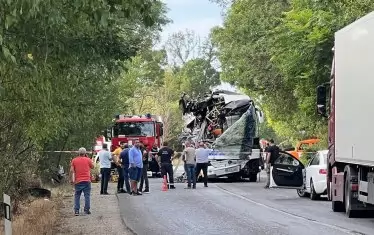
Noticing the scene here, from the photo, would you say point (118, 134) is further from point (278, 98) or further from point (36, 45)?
point (36, 45)

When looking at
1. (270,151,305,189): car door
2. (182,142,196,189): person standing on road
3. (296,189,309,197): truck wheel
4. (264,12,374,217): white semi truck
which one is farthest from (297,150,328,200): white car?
(182,142,196,189): person standing on road

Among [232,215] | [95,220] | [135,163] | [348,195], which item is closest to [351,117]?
[348,195]

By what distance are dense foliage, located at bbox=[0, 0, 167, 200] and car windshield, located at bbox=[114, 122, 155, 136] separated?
1949 centimetres

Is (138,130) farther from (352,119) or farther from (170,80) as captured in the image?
(170,80)

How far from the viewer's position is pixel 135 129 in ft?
132

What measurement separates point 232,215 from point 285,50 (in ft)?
57.6

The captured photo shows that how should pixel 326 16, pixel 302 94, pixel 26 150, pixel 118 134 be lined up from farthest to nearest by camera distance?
pixel 118 134 < pixel 302 94 < pixel 326 16 < pixel 26 150

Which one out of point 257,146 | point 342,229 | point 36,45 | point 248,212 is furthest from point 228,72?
point 36,45

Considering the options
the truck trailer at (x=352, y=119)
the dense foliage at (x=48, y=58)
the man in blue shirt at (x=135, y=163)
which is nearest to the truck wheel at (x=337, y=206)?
the truck trailer at (x=352, y=119)

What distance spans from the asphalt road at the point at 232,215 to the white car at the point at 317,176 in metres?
0.36

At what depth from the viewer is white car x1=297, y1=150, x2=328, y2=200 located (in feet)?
75.0

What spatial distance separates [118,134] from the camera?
39.7m

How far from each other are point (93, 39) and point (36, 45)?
1707mm

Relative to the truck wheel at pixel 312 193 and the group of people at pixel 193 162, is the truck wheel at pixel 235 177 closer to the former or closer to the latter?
the group of people at pixel 193 162
